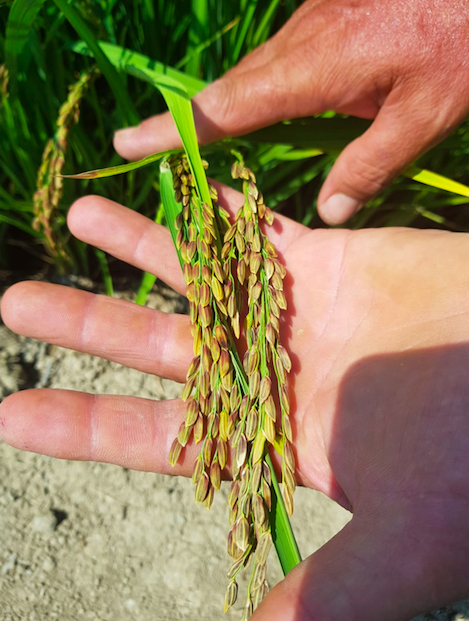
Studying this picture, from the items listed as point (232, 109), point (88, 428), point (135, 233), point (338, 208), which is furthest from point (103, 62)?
point (88, 428)

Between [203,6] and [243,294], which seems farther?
[203,6]

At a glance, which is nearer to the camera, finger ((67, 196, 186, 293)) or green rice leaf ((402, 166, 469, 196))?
green rice leaf ((402, 166, 469, 196))

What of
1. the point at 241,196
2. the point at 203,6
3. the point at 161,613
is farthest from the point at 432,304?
the point at 161,613

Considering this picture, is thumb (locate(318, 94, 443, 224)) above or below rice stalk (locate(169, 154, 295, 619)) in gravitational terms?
above

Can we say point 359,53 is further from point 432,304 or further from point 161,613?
point 161,613

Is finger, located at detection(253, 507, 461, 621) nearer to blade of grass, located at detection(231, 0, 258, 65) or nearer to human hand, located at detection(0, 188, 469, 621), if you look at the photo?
human hand, located at detection(0, 188, 469, 621)

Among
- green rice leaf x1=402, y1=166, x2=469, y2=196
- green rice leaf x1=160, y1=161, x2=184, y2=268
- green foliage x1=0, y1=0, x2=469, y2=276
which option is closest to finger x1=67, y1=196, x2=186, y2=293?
green foliage x1=0, y1=0, x2=469, y2=276
